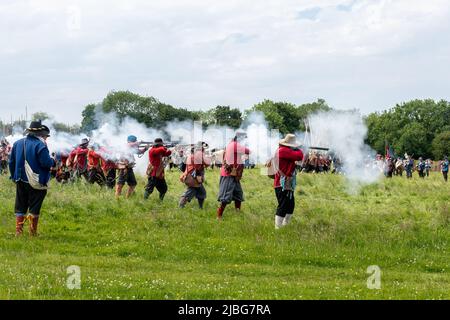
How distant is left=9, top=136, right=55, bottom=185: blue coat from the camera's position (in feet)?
37.6

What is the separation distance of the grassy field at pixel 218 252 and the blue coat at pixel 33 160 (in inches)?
43.6

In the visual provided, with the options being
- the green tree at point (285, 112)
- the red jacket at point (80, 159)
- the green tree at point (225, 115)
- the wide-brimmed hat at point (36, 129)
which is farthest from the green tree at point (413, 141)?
the wide-brimmed hat at point (36, 129)

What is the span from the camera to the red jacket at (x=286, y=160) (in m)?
13.2

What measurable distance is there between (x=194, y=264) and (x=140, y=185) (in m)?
11.7

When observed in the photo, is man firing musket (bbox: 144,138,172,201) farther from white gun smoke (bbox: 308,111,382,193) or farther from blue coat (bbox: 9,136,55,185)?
white gun smoke (bbox: 308,111,382,193)

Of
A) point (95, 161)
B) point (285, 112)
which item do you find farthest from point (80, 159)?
point (285, 112)

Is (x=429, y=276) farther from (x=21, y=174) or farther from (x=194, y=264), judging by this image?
(x=21, y=174)

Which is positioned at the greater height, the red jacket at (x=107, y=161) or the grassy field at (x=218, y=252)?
the red jacket at (x=107, y=161)

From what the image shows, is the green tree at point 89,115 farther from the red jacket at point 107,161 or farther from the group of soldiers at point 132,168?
the red jacket at point 107,161

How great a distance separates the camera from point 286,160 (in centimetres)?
1326

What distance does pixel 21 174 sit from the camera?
11.4 meters

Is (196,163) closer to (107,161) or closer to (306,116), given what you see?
(107,161)

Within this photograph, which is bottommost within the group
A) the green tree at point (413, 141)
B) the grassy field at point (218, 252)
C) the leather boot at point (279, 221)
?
the grassy field at point (218, 252)

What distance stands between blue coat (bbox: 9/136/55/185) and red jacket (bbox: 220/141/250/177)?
14.7 feet
